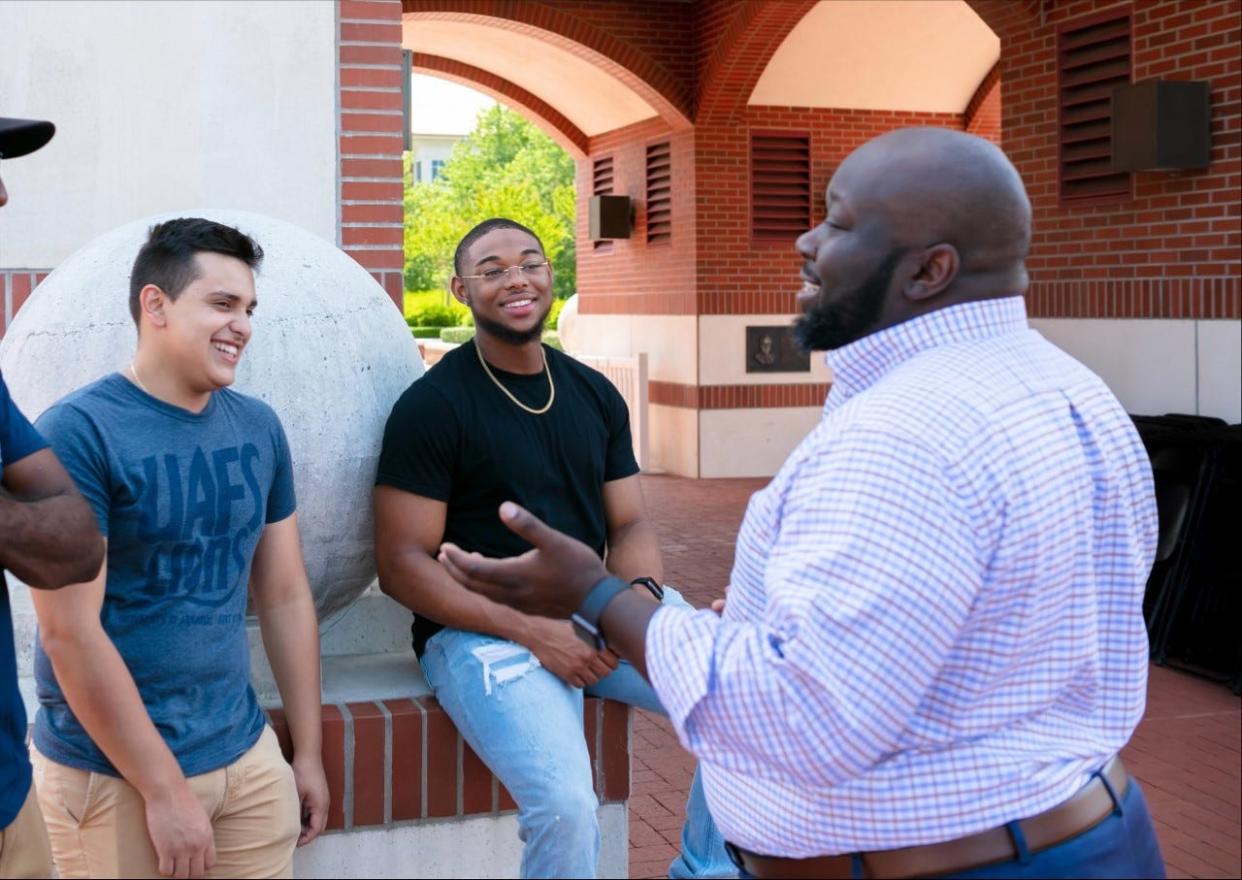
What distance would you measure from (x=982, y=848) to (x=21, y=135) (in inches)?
82.4

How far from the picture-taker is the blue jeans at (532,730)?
3.27 metres

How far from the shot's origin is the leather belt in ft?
6.42

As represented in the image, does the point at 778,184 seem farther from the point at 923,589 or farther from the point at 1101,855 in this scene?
the point at 923,589

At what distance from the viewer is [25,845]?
8.61 feet

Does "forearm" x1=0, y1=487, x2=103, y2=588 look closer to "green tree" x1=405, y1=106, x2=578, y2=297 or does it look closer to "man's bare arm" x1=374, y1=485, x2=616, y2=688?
"man's bare arm" x1=374, y1=485, x2=616, y2=688

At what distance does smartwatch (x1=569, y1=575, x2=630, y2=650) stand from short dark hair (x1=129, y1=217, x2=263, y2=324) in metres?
1.37

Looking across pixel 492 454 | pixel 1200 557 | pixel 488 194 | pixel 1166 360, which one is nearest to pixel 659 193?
pixel 1166 360

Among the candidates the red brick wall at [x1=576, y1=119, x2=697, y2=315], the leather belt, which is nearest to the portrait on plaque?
the red brick wall at [x1=576, y1=119, x2=697, y2=315]

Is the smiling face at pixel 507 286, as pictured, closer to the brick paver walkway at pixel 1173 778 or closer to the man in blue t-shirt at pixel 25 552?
the man in blue t-shirt at pixel 25 552

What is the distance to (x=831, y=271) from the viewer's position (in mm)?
2031

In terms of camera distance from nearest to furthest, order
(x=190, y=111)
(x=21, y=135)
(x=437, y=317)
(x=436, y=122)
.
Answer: (x=21, y=135) → (x=190, y=111) → (x=437, y=317) → (x=436, y=122)

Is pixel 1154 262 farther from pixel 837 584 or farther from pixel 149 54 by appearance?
pixel 837 584

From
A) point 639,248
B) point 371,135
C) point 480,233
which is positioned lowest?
point 480,233

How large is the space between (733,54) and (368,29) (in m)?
9.68
